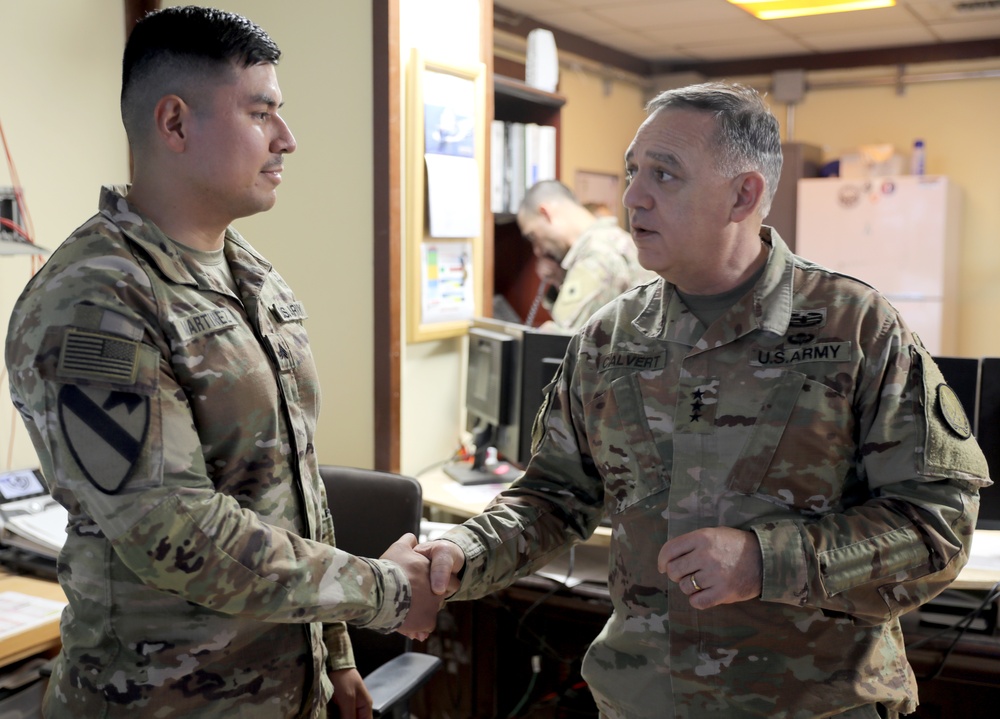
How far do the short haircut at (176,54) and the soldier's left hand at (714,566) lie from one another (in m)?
0.90

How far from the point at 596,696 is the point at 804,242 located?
523 centimetres

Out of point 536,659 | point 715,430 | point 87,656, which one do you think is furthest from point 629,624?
point 536,659

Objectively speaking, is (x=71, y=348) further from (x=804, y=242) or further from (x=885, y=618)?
(x=804, y=242)

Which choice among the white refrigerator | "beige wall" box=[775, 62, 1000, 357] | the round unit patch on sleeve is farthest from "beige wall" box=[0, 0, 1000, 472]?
"beige wall" box=[775, 62, 1000, 357]

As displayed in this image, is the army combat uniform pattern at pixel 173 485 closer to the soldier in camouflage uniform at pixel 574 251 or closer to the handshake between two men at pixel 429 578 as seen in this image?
the handshake between two men at pixel 429 578

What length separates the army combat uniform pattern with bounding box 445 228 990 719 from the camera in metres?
1.23

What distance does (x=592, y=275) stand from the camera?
11.2 feet

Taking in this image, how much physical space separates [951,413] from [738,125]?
509 millimetres

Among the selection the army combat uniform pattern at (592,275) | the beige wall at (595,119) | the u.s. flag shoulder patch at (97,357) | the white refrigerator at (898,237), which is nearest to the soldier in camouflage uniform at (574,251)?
the army combat uniform pattern at (592,275)

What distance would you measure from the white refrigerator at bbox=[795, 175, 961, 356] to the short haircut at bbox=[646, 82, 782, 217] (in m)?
4.57

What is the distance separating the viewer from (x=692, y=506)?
132cm

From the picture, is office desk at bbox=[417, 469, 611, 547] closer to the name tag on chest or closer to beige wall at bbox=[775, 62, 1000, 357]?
the name tag on chest

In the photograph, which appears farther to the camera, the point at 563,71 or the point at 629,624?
the point at 563,71

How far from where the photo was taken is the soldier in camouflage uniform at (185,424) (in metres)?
1.11
